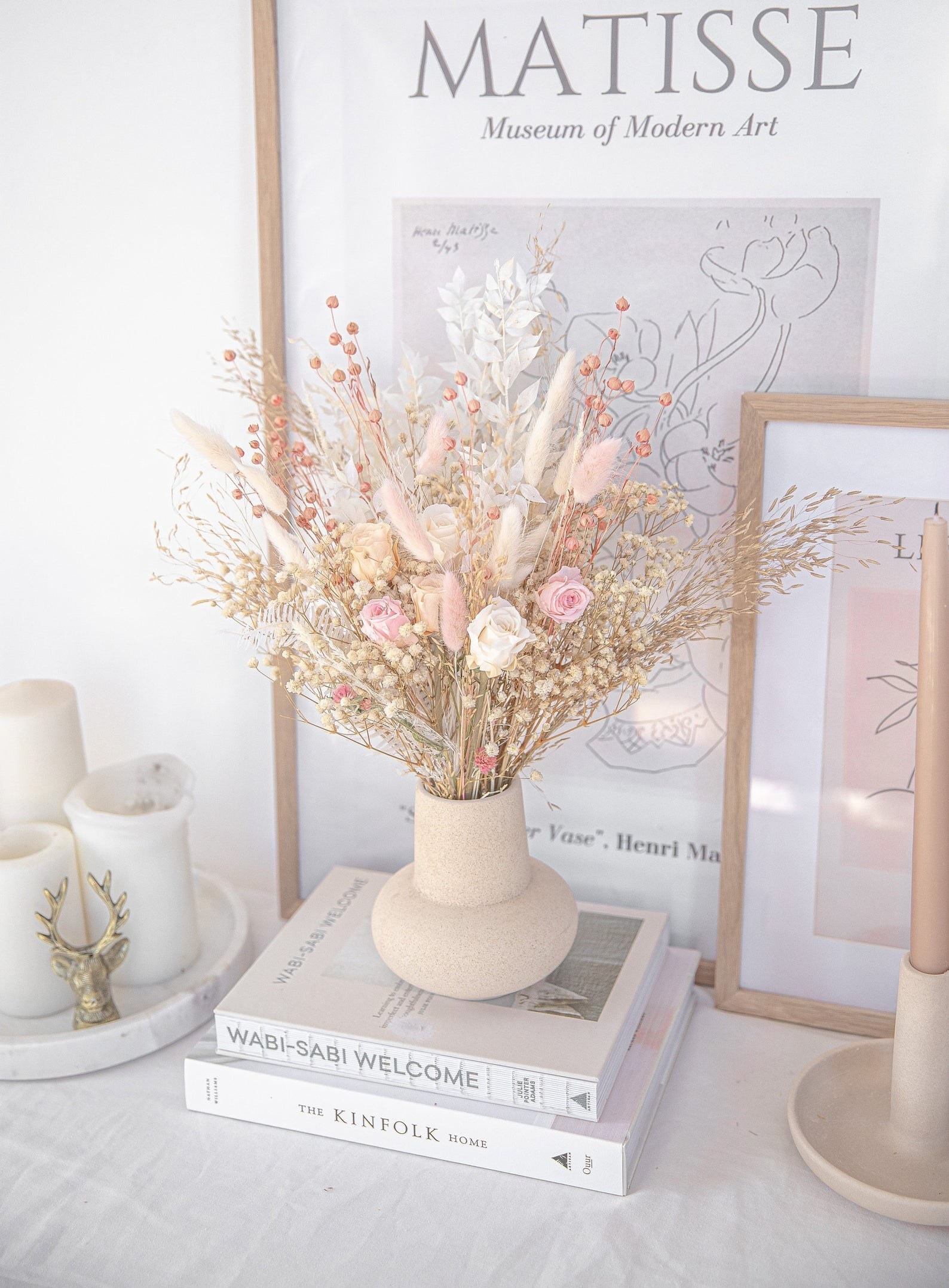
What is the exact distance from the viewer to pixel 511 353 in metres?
0.78

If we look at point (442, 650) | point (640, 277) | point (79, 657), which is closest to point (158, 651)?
point (79, 657)

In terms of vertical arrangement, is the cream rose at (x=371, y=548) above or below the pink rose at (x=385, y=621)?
above

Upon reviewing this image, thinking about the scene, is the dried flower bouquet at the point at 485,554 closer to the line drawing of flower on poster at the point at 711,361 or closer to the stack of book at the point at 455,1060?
the line drawing of flower on poster at the point at 711,361

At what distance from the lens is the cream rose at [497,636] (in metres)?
0.67

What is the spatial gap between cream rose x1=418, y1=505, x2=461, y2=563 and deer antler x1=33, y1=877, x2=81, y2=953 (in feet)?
1.33

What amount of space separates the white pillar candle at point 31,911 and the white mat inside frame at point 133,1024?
0.02 metres

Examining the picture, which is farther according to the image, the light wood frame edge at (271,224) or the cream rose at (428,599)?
the light wood frame edge at (271,224)

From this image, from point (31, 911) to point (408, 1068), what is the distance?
0.31 metres

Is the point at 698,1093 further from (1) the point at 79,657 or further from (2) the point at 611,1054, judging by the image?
(1) the point at 79,657

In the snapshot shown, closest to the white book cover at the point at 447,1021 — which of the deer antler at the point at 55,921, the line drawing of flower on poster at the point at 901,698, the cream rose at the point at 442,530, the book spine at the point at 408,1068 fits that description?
the book spine at the point at 408,1068

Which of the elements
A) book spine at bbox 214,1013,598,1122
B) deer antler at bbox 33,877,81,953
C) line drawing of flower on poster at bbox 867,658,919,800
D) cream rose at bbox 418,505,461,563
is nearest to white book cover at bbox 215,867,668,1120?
book spine at bbox 214,1013,598,1122

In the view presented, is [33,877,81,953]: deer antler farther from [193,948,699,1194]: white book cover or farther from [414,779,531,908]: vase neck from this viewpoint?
[414,779,531,908]: vase neck

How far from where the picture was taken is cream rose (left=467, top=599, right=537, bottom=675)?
674mm

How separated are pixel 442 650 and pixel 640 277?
0.31 metres
